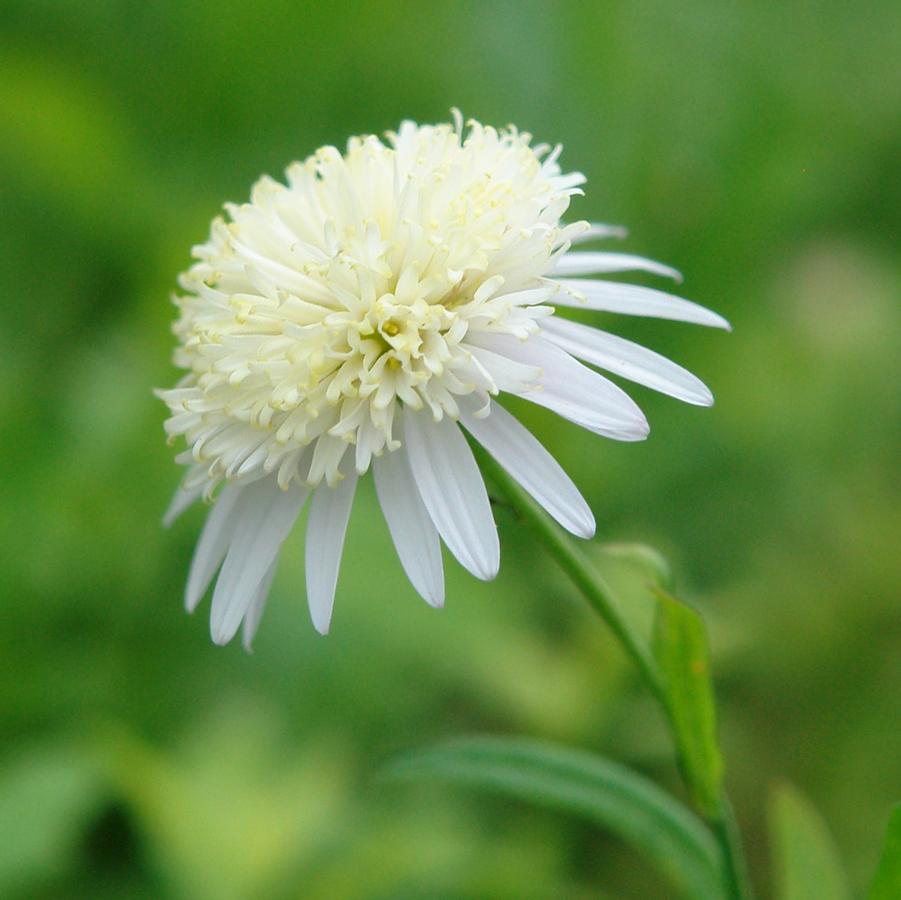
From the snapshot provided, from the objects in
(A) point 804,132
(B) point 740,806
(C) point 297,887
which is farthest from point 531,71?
(C) point 297,887

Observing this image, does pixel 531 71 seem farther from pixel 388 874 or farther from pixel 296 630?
pixel 388 874

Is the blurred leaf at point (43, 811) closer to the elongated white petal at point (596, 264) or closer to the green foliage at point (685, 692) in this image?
the green foliage at point (685, 692)

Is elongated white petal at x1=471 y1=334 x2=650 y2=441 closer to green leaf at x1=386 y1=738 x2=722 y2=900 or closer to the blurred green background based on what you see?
green leaf at x1=386 y1=738 x2=722 y2=900

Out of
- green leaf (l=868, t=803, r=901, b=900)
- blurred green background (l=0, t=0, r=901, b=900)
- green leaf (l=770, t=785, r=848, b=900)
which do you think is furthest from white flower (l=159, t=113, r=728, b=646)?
blurred green background (l=0, t=0, r=901, b=900)

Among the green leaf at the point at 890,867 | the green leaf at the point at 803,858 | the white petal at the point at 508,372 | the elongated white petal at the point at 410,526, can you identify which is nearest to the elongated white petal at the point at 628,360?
the white petal at the point at 508,372

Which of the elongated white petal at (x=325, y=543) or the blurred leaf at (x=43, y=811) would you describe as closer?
the elongated white petal at (x=325, y=543)
